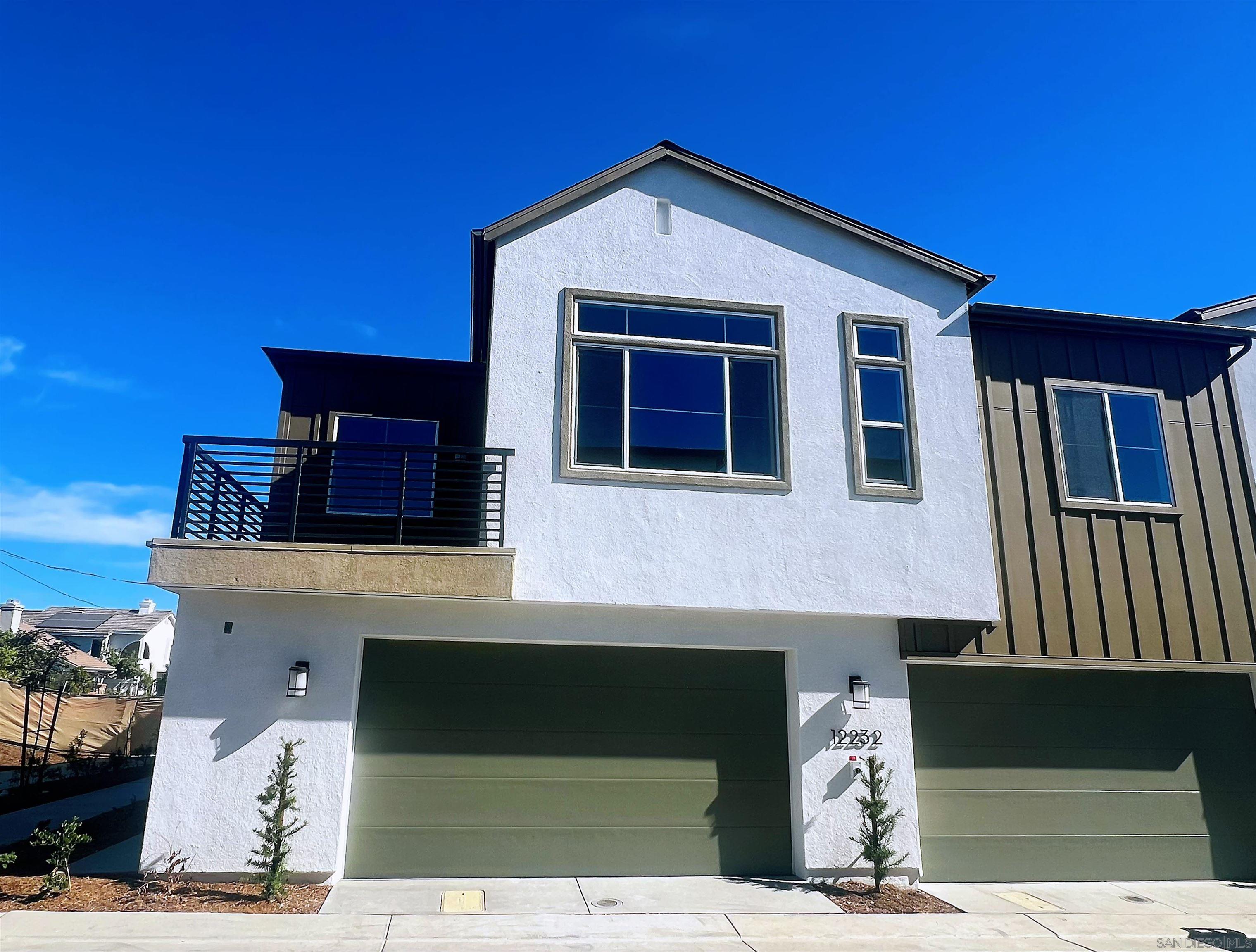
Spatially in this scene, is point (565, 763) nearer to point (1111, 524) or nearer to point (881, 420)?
point (881, 420)

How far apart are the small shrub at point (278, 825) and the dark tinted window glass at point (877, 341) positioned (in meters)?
6.82

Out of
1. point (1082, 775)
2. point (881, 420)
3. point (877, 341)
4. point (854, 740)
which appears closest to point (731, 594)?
point (854, 740)

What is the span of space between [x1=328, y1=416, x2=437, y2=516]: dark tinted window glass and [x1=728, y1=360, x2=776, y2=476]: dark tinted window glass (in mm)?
3038

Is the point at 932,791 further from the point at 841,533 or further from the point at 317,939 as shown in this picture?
the point at 317,939

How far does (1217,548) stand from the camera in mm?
9203

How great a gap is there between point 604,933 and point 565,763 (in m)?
1.88

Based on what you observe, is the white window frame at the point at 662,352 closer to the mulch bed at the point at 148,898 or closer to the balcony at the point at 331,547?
the balcony at the point at 331,547

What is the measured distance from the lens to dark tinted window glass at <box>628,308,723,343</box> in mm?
8555

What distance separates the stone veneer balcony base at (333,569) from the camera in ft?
23.2

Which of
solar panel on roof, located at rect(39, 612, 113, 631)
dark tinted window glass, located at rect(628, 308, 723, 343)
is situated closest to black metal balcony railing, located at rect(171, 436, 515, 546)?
dark tinted window glass, located at rect(628, 308, 723, 343)

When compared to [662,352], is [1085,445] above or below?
below

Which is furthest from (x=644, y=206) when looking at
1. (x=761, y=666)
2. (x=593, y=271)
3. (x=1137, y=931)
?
(x=1137, y=931)

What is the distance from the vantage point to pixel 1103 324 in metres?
9.64

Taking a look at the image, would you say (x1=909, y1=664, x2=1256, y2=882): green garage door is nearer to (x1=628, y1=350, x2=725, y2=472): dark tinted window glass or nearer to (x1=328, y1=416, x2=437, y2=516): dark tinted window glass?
(x1=628, y1=350, x2=725, y2=472): dark tinted window glass
